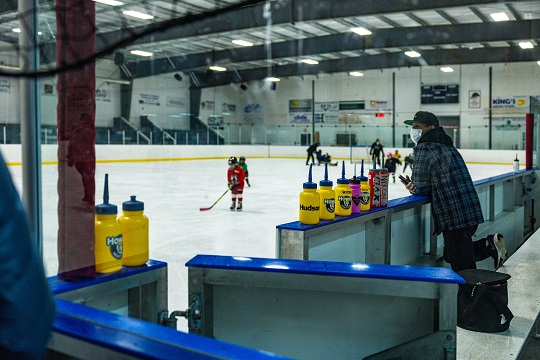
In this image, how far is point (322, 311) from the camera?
1.57 meters

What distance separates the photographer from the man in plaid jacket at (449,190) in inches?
137

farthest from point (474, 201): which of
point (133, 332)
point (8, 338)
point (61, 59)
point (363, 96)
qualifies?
point (363, 96)

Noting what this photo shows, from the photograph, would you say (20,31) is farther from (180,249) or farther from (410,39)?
(410,39)

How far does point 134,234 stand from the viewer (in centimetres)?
171

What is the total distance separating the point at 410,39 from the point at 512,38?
2451mm

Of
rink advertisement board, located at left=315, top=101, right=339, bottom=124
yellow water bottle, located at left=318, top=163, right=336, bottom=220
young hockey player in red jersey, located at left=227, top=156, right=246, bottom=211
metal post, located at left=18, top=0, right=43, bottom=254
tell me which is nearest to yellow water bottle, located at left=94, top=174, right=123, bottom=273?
metal post, located at left=18, top=0, right=43, bottom=254

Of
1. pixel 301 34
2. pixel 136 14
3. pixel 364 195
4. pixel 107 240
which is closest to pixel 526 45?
pixel 301 34

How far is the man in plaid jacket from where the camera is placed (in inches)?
137

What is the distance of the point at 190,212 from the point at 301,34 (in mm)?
8662

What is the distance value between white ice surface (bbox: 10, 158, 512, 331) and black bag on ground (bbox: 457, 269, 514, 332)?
1205 millimetres

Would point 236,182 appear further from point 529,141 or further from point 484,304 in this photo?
point 484,304

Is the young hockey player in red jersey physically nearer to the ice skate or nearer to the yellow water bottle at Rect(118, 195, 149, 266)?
the ice skate

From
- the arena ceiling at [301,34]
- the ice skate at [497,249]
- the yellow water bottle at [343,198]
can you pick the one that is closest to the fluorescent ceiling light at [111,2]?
the arena ceiling at [301,34]

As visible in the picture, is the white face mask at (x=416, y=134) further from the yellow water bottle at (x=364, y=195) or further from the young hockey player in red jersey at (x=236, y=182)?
the young hockey player in red jersey at (x=236, y=182)
